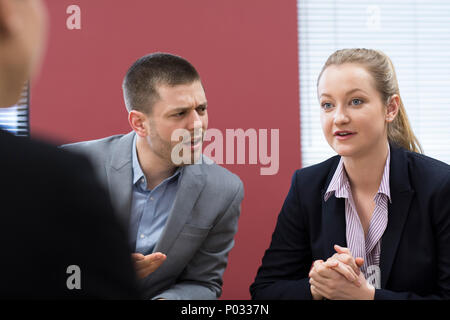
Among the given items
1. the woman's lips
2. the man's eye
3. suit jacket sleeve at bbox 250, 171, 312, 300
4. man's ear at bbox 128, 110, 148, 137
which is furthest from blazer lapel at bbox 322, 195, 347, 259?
man's ear at bbox 128, 110, 148, 137

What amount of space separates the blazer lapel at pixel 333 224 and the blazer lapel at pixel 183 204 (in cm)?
57

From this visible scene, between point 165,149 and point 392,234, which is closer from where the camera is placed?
point 392,234

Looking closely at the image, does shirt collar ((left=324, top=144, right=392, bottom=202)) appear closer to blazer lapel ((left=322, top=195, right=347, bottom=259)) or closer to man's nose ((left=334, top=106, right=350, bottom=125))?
blazer lapel ((left=322, top=195, right=347, bottom=259))

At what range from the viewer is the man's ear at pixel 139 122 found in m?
2.28

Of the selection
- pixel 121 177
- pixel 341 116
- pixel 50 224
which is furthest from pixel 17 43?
pixel 121 177

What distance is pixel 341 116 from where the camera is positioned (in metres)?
1.89

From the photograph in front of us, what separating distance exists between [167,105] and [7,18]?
187 cm

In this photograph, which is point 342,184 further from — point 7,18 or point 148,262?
point 7,18

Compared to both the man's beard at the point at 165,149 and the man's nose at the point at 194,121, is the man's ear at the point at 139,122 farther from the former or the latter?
the man's nose at the point at 194,121

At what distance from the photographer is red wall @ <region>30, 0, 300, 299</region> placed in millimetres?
2951

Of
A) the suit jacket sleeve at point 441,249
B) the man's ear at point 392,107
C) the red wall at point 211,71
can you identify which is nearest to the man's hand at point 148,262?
the suit jacket sleeve at point 441,249
